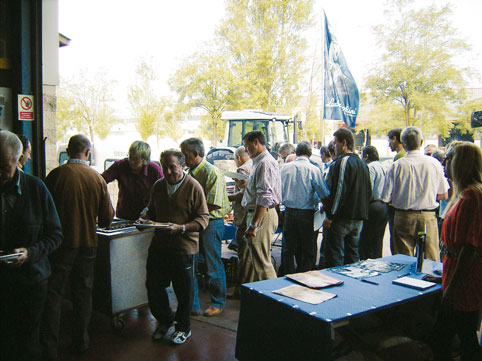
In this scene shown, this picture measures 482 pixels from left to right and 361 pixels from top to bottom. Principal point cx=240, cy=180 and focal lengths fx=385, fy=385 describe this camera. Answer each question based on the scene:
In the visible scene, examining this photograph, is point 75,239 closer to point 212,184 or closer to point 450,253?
point 212,184

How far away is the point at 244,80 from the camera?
27.7 metres

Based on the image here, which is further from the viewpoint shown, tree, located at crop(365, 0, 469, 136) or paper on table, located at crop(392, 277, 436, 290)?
tree, located at crop(365, 0, 469, 136)

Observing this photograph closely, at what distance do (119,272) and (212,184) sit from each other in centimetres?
129

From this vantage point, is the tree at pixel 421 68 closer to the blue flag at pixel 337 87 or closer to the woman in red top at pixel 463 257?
the blue flag at pixel 337 87

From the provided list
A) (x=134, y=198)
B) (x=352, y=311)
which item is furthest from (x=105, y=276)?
(x=352, y=311)

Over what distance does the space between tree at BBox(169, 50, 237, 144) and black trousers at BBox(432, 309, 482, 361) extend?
26.5 meters

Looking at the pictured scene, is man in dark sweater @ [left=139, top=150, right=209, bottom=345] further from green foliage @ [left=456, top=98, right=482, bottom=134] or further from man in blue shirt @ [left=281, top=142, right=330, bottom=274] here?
green foliage @ [left=456, top=98, right=482, bottom=134]

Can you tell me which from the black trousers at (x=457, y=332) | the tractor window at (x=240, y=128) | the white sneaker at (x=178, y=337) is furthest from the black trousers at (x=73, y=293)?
the tractor window at (x=240, y=128)

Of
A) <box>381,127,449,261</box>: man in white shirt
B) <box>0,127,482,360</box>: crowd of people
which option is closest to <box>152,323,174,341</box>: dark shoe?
<box>0,127,482,360</box>: crowd of people

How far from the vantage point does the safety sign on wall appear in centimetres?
495

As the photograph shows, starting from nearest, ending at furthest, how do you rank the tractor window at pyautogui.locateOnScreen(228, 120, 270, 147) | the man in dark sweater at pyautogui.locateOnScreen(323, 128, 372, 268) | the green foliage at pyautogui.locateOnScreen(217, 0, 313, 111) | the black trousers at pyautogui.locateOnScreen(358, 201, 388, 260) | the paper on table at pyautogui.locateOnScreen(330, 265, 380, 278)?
the paper on table at pyautogui.locateOnScreen(330, 265, 380, 278) < the man in dark sweater at pyautogui.locateOnScreen(323, 128, 372, 268) < the black trousers at pyautogui.locateOnScreen(358, 201, 388, 260) < the tractor window at pyautogui.locateOnScreen(228, 120, 270, 147) < the green foliage at pyautogui.locateOnScreen(217, 0, 313, 111)

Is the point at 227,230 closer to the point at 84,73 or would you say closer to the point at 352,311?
the point at 352,311

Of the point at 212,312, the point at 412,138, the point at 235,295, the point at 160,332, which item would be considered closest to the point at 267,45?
the point at 412,138

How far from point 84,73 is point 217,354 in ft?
99.3
